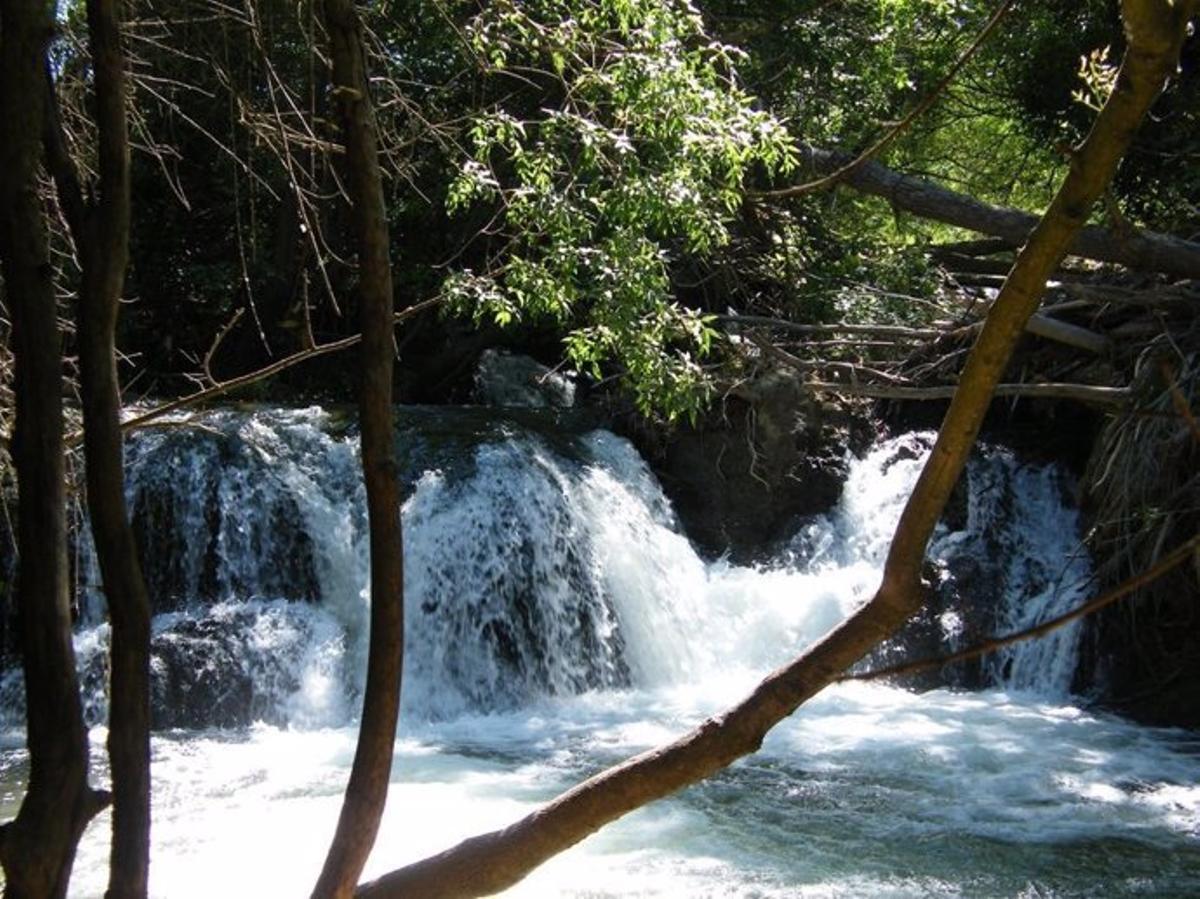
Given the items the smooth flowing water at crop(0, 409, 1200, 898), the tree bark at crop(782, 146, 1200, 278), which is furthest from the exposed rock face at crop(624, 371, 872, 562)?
the tree bark at crop(782, 146, 1200, 278)

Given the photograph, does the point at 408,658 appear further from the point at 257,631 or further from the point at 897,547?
the point at 897,547

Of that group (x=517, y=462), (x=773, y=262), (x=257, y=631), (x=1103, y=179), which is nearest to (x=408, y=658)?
(x=257, y=631)

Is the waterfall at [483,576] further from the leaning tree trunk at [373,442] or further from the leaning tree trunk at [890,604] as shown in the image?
the leaning tree trunk at [890,604]

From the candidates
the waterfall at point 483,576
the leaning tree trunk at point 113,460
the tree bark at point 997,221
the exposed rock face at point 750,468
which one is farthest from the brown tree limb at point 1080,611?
the exposed rock face at point 750,468

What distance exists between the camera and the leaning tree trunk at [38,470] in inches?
92.3

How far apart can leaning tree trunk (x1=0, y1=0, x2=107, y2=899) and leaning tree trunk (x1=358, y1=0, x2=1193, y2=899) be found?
61cm

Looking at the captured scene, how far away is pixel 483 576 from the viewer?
10406 millimetres

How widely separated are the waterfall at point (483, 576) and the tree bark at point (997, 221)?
7.15 feet

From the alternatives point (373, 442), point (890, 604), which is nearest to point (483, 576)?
point (373, 442)

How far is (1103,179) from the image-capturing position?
7.01 ft

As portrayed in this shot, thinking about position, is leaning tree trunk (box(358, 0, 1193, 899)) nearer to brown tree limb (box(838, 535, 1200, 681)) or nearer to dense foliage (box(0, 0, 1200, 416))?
brown tree limb (box(838, 535, 1200, 681))

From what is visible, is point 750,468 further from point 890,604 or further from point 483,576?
point 890,604

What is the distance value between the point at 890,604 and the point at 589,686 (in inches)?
315

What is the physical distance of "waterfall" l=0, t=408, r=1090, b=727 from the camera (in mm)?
9664
